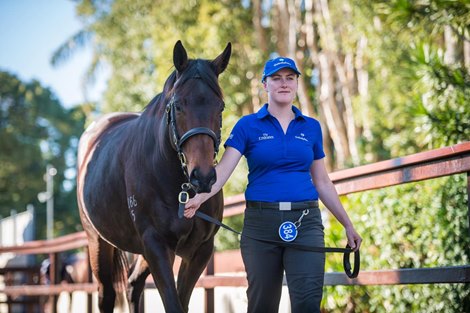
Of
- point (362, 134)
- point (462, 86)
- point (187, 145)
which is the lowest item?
point (187, 145)

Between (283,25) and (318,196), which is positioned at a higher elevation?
(283,25)

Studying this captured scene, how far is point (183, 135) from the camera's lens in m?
4.07

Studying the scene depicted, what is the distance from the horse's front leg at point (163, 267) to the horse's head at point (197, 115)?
0.70 metres

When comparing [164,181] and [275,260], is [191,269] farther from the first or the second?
[275,260]

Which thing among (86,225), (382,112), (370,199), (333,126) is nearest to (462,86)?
(370,199)

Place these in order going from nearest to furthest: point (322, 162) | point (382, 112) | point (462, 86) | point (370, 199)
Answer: point (322, 162) < point (370, 199) < point (462, 86) < point (382, 112)

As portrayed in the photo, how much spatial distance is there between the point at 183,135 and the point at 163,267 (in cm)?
104

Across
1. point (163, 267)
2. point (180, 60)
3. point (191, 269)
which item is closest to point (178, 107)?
point (180, 60)

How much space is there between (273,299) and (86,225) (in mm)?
3117

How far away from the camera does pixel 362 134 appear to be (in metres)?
19.3

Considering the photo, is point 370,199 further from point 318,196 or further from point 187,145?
point 187,145

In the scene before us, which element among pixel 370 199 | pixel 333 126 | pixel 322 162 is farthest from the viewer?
pixel 333 126

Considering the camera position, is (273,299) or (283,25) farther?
(283,25)

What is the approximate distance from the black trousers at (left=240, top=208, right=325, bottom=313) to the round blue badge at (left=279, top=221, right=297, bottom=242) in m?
0.03
